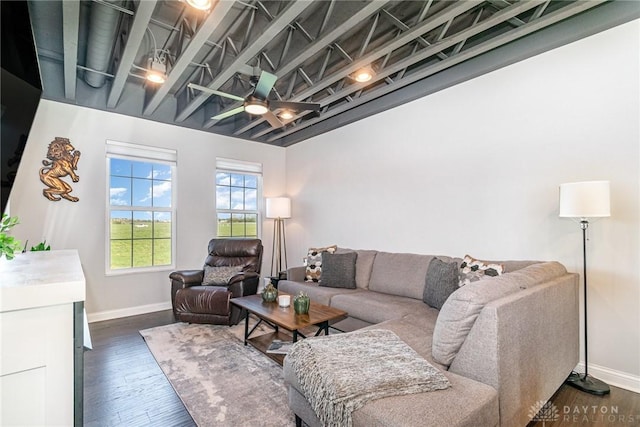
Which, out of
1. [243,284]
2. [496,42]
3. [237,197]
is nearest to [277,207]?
[237,197]

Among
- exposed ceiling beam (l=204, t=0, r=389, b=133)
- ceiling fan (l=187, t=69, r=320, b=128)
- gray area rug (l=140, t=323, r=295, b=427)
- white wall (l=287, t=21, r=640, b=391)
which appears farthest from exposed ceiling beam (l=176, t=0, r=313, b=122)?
gray area rug (l=140, t=323, r=295, b=427)

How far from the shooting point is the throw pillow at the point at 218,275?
154 inches

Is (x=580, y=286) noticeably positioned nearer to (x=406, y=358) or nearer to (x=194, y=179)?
(x=406, y=358)

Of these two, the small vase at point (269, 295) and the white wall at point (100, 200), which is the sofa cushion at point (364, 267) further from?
the white wall at point (100, 200)

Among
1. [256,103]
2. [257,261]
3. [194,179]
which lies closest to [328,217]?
[257,261]

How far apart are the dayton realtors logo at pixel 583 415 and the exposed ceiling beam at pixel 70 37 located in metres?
4.10

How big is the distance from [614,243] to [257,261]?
3786mm

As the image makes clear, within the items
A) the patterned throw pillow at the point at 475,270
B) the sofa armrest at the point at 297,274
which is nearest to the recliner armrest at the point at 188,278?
the sofa armrest at the point at 297,274

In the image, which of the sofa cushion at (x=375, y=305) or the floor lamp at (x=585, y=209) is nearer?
the floor lamp at (x=585, y=209)

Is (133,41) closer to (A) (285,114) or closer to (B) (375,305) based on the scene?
(A) (285,114)

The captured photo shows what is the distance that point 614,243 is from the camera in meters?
2.41

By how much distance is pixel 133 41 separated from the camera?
2570mm

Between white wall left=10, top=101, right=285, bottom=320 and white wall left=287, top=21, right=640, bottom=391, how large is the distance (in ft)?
8.07

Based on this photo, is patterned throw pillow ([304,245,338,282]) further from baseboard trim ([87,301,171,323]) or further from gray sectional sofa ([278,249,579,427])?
baseboard trim ([87,301,171,323])
